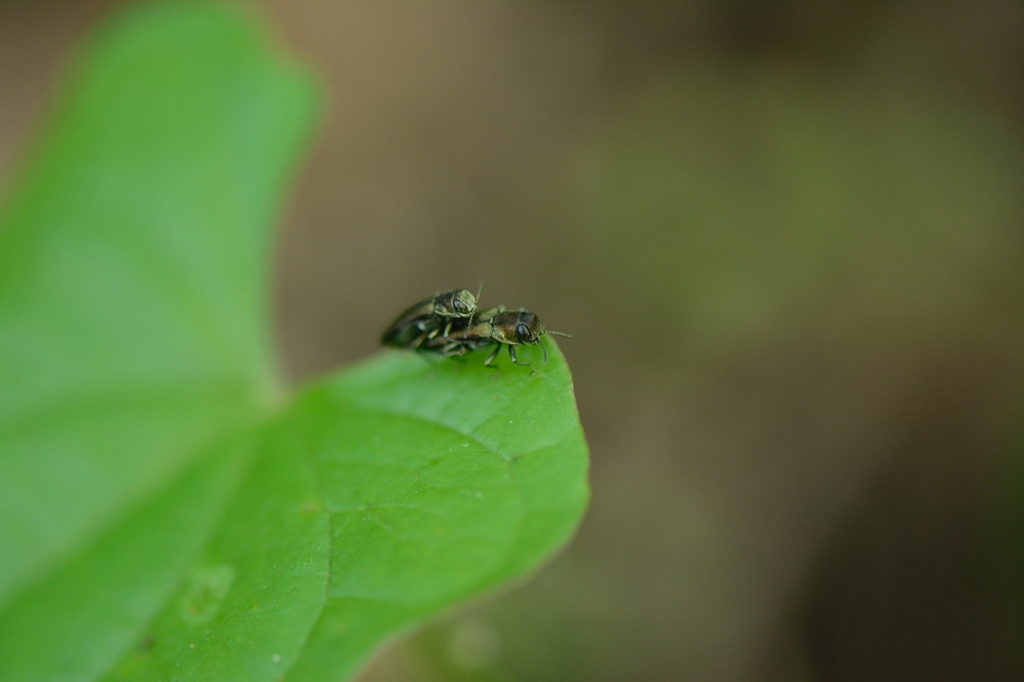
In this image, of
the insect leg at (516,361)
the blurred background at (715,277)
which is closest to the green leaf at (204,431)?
the insect leg at (516,361)

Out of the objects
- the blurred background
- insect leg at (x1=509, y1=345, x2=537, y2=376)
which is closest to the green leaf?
insect leg at (x1=509, y1=345, x2=537, y2=376)

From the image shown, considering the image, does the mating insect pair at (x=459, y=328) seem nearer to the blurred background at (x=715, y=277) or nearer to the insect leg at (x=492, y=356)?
the insect leg at (x=492, y=356)

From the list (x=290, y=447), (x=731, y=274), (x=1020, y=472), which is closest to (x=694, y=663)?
(x=1020, y=472)

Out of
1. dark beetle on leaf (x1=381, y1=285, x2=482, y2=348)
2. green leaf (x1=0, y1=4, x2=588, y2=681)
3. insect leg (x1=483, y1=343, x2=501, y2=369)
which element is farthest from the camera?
dark beetle on leaf (x1=381, y1=285, x2=482, y2=348)

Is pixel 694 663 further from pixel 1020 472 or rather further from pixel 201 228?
pixel 201 228

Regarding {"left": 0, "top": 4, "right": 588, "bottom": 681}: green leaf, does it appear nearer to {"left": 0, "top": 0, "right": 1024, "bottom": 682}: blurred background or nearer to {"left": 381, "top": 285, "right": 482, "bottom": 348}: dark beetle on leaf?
{"left": 381, "top": 285, "right": 482, "bottom": 348}: dark beetle on leaf
